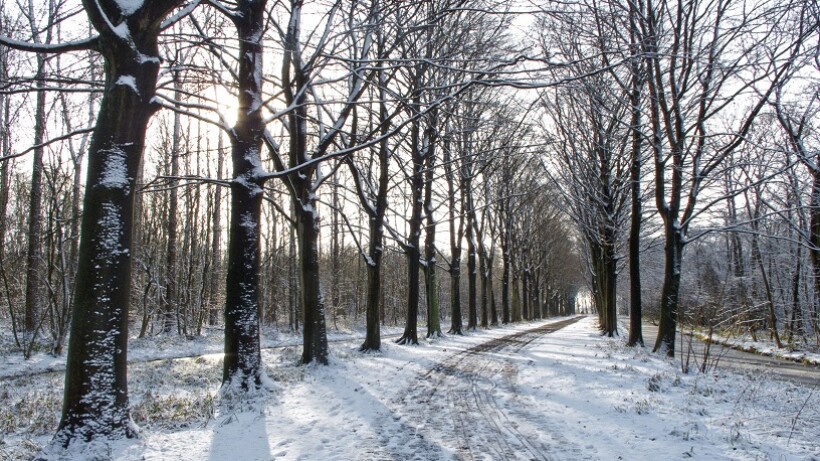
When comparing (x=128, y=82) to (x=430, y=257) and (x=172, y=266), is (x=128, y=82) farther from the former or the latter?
(x=172, y=266)

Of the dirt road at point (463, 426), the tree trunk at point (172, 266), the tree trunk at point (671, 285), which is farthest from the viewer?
the tree trunk at point (172, 266)

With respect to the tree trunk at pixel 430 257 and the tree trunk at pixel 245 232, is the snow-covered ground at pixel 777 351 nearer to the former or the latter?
the tree trunk at pixel 430 257

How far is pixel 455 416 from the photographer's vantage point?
6.34 metres

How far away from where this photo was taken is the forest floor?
491 centimetres

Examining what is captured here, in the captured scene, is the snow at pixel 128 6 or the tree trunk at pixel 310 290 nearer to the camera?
the snow at pixel 128 6

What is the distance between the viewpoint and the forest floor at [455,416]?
193 inches

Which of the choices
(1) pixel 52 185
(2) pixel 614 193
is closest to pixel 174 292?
(1) pixel 52 185

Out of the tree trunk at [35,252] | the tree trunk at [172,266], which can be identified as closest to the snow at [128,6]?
the tree trunk at [35,252]

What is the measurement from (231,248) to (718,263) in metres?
49.1

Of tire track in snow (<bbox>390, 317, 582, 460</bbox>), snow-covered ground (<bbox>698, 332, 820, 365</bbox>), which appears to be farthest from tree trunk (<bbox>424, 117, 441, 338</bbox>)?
snow-covered ground (<bbox>698, 332, 820, 365</bbox>)

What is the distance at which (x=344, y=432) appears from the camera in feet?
18.8

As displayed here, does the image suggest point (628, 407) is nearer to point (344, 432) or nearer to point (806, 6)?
point (344, 432)

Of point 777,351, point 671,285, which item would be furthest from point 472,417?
point 777,351

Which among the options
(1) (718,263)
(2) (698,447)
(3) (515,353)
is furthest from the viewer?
Answer: (1) (718,263)
